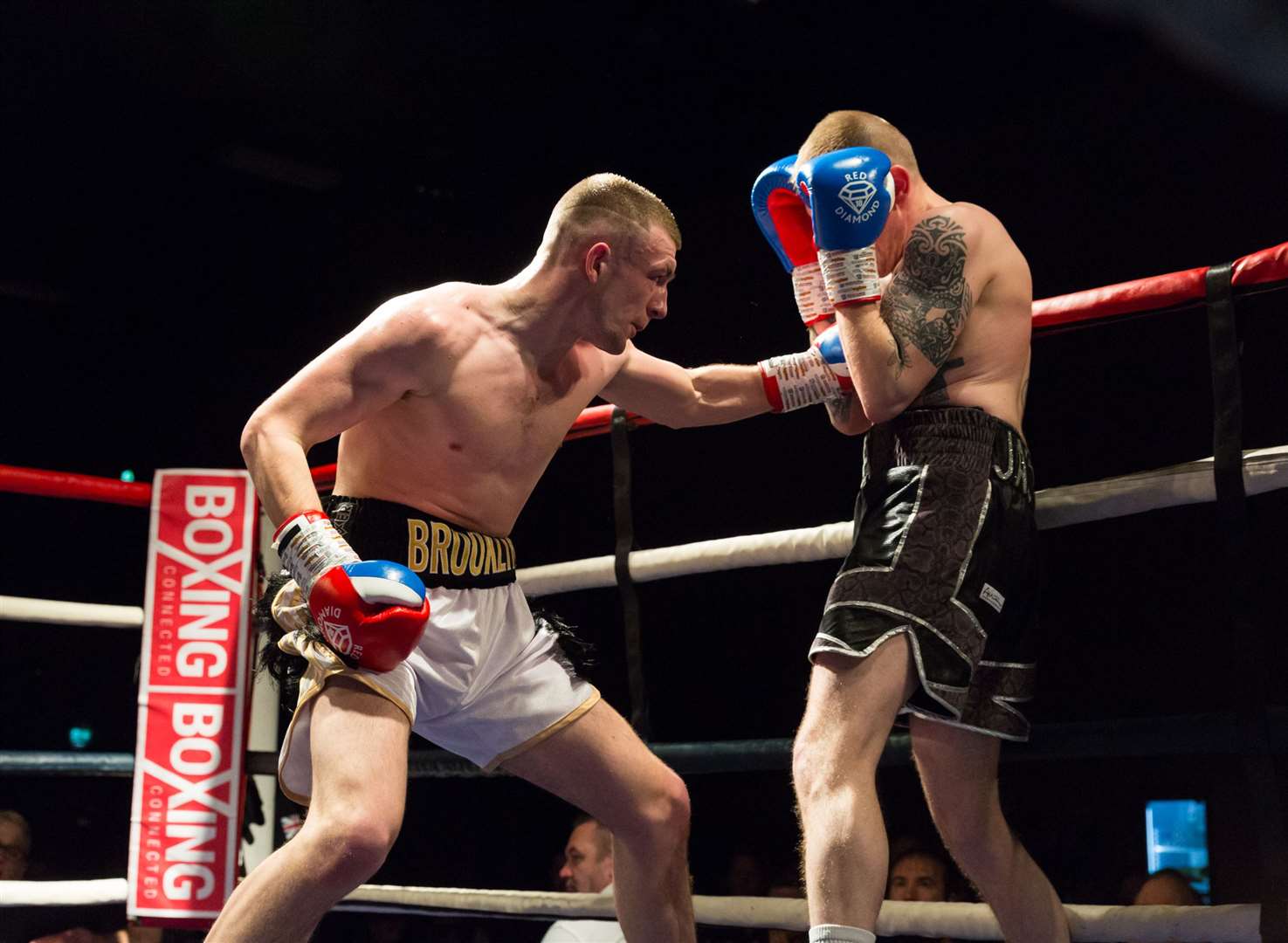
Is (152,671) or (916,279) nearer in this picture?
(916,279)

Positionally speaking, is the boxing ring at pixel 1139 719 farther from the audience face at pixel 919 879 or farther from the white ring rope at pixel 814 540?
the audience face at pixel 919 879

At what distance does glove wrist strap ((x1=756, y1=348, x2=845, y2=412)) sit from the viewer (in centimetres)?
207

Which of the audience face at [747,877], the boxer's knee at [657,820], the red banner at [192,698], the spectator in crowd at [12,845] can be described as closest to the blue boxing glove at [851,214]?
the boxer's knee at [657,820]

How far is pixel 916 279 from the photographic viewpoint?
171 centimetres

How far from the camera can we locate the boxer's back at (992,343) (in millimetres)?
1717

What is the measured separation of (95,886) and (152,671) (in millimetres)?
439

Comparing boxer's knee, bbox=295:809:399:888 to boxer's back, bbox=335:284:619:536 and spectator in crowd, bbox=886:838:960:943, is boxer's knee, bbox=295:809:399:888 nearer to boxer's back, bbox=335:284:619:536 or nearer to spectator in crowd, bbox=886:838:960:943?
boxer's back, bbox=335:284:619:536

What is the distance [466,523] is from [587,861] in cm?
171

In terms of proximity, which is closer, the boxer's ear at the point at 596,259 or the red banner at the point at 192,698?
the boxer's ear at the point at 596,259

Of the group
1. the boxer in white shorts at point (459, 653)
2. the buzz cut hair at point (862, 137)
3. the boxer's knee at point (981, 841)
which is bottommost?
the boxer's knee at point (981, 841)

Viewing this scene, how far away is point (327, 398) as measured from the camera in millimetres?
1739

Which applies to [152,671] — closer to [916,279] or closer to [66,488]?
[66,488]

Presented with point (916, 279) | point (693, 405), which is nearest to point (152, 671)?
point (693, 405)

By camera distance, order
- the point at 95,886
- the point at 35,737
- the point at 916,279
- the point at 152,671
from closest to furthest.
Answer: the point at 916,279, the point at 95,886, the point at 152,671, the point at 35,737
